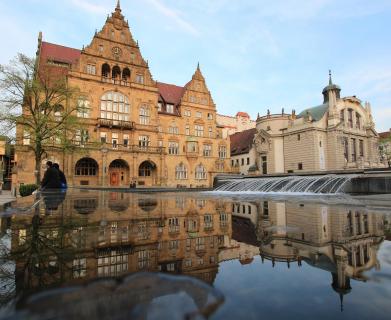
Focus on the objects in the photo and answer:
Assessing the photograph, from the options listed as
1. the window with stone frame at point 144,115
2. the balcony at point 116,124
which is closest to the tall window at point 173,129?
the window with stone frame at point 144,115

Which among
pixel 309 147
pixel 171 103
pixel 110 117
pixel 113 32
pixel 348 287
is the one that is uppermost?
pixel 113 32

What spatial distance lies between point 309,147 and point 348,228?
144ft

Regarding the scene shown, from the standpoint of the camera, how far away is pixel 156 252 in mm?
2496

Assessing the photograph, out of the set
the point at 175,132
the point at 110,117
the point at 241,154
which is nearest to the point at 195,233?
the point at 110,117

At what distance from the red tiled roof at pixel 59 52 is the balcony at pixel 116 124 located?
10.6m

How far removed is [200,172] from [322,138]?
21.3 meters

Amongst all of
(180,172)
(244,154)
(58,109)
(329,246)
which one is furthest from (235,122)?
(329,246)

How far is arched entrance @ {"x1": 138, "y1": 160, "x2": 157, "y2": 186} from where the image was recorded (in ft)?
129

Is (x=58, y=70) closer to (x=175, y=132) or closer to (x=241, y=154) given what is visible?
(x=175, y=132)

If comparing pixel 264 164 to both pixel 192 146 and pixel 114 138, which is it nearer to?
pixel 192 146

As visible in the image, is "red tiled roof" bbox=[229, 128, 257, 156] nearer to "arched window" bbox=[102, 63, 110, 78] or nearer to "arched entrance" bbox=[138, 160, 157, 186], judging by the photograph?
"arched entrance" bbox=[138, 160, 157, 186]

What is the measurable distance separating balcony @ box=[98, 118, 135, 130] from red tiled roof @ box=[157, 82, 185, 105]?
922 cm

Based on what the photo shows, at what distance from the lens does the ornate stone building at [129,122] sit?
35062 millimetres

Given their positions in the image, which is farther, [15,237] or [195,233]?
[195,233]
